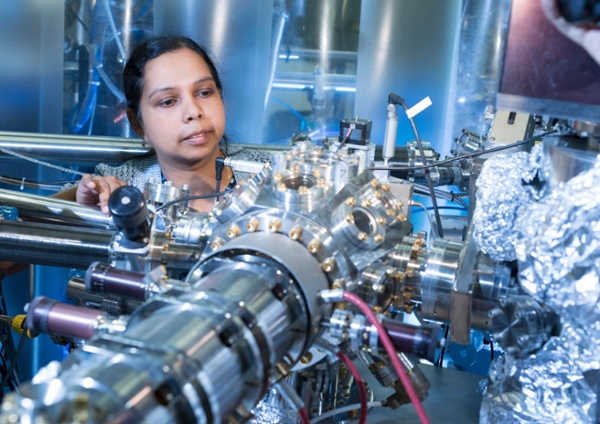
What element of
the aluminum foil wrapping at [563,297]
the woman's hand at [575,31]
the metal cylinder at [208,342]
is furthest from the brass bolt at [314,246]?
the woman's hand at [575,31]

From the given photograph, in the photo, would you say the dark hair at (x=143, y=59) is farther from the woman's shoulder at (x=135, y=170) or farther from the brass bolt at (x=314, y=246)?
the brass bolt at (x=314, y=246)

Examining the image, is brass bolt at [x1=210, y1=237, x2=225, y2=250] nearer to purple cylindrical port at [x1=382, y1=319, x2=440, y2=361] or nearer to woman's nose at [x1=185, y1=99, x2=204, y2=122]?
purple cylindrical port at [x1=382, y1=319, x2=440, y2=361]

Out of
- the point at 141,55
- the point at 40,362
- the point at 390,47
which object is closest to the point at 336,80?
the point at 390,47

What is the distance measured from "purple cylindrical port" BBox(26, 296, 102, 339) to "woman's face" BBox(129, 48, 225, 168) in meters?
0.94

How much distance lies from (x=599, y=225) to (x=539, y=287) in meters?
0.09

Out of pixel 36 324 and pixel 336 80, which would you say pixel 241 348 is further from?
pixel 336 80

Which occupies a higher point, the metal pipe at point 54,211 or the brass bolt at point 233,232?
the brass bolt at point 233,232

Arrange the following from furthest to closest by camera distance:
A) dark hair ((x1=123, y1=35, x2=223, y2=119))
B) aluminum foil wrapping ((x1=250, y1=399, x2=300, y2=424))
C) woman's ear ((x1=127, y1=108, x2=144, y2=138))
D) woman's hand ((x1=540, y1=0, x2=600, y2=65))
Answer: woman's ear ((x1=127, y1=108, x2=144, y2=138)) → dark hair ((x1=123, y1=35, x2=223, y2=119)) → aluminum foil wrapping ((x1=250, y1=399, x2=300, y2=424)) → woman's hand ((x1=540, y1=0, x2=600, y2=65))

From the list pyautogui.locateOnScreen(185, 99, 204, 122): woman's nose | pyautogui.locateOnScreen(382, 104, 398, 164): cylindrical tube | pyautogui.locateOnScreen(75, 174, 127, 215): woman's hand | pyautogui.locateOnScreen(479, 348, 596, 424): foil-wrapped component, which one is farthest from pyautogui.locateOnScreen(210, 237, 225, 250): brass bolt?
pyautogui.locateOnScreen(185, 99, 204, 122): woman's nose

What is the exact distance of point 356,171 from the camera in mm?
839

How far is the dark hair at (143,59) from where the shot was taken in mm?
1626

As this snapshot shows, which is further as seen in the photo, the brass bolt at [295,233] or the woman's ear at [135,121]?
the woman's ear at [135,121]

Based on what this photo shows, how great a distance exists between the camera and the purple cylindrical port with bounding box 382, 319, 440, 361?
1.94 feet

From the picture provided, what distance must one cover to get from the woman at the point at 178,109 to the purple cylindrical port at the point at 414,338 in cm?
96
